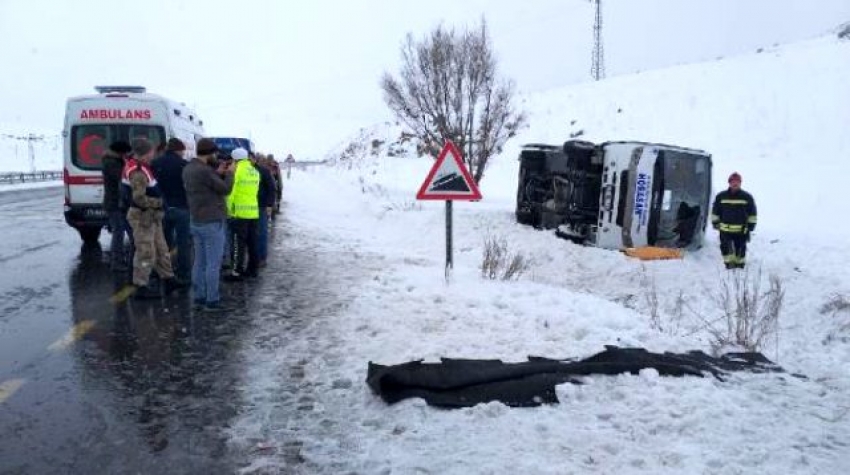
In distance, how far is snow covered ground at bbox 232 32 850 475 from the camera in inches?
154

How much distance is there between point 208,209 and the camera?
7.80 metres

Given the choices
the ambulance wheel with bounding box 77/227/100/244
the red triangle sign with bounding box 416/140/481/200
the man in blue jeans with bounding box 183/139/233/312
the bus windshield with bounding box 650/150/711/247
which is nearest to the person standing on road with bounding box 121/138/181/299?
the man in blue jeans with bounding box 183/139/233/312

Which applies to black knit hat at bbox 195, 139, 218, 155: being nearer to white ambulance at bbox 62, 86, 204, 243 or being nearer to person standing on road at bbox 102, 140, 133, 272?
person standing on road at bbox 102, 140, 133, 272

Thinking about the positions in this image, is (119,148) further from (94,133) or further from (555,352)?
(555,352)

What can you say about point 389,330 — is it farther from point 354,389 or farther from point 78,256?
point 78,256

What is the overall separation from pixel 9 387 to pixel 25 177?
41.8m

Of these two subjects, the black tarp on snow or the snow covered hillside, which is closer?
the black tarp on snow

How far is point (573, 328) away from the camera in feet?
21.3

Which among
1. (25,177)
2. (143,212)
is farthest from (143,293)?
(25,177)

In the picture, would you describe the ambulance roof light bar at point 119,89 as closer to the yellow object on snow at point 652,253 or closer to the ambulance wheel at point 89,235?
the ambulance wheel at point 89,235

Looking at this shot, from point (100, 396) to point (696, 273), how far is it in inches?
418

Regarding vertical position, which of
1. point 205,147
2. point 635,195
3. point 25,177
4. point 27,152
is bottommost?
point 25,177

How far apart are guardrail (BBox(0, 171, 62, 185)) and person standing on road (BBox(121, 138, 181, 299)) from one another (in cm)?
3449

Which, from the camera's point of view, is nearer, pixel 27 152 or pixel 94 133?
pixel 94 133
